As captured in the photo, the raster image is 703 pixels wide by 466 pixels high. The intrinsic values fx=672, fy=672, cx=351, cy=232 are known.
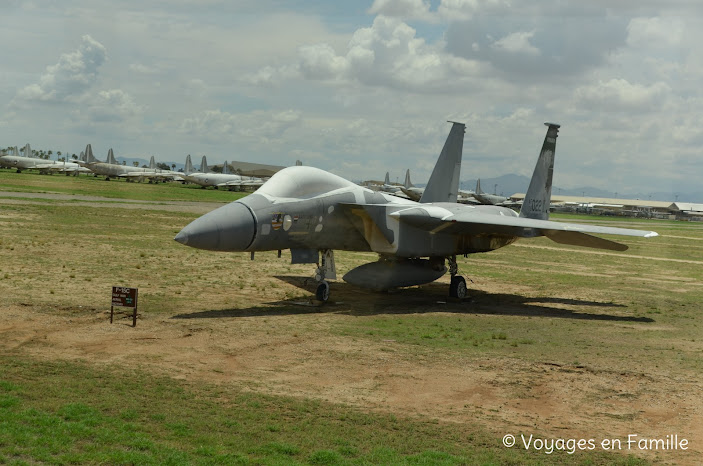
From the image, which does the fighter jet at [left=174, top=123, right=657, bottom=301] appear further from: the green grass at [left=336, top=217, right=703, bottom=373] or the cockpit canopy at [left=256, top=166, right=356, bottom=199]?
the green grass at [left=336, top=217, right=703, bottom=373]

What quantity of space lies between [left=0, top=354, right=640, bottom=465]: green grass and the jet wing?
1112 cm

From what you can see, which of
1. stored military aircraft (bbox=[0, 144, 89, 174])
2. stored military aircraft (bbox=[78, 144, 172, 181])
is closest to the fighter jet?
stored military aircraft (bbox=[78, 144, 172, 181])

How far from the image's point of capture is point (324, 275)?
19.8 metres

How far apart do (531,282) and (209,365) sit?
1857 centimetres

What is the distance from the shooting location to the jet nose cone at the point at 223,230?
51.1 feet

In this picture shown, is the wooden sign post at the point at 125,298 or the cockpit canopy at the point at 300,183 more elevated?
the cockpit canopy at the point at 300,183

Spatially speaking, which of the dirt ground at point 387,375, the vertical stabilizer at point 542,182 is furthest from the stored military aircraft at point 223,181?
the dirt ground at point 387,375

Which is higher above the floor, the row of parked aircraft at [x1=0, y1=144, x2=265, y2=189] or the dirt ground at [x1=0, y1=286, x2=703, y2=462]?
the row of parked aircraft at [x1=0, y1=144, x2=265, y2=189]

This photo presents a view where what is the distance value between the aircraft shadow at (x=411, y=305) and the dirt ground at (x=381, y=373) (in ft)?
6.61

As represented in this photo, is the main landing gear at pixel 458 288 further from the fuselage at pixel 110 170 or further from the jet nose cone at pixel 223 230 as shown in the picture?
the fuselage at pixel 110 170

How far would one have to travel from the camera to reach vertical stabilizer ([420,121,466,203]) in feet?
86.0

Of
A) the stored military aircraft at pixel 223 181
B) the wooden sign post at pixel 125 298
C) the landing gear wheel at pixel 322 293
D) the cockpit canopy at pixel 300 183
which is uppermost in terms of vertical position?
the stored military aircraft at pixel 223 181

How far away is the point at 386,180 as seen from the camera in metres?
138

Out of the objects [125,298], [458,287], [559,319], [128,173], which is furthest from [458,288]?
[128,173]
